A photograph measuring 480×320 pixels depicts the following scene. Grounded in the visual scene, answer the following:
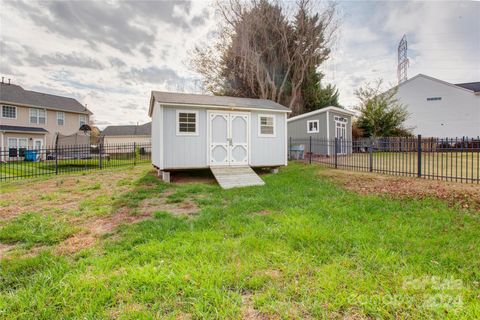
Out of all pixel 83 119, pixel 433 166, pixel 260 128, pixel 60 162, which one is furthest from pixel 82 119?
pixel 433 166

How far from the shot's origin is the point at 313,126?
55.3ft

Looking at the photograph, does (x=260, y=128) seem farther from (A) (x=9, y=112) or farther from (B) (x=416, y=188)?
(A) (x=9, y=112)

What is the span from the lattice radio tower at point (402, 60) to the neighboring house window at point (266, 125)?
Result: 25603mm

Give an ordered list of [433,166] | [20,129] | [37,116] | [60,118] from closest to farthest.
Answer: [433,166] < [20,129] < [37,116] < [60,118]

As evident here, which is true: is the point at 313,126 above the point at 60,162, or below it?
above

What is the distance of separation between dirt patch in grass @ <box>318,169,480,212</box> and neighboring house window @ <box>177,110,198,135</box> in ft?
18.3

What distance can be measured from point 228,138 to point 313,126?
31.0 feet

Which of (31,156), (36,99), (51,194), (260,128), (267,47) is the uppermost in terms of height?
(267,47)

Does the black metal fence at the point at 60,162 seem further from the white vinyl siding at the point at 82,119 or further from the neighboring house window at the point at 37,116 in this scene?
the white vinyl siding at the point at 82,119

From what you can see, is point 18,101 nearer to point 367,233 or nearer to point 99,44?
point 99,44

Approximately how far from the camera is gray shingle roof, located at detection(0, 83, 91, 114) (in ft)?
69.8

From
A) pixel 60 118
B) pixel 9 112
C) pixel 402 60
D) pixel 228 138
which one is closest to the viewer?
pixel 228 138

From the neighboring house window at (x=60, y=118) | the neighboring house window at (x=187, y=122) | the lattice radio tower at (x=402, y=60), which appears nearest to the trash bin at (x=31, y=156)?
the neighboring house window at (x=60, y=118)

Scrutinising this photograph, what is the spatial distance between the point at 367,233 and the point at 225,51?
20.2m
